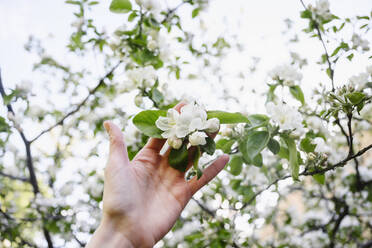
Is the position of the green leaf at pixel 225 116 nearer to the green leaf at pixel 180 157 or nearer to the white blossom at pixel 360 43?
the green leaf at pixel 180 157

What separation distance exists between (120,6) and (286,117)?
1.42 m

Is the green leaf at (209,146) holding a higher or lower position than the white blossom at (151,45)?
lower

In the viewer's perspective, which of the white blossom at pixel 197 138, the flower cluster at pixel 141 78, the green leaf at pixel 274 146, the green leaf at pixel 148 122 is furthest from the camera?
the flower cluster at pixel 141 78

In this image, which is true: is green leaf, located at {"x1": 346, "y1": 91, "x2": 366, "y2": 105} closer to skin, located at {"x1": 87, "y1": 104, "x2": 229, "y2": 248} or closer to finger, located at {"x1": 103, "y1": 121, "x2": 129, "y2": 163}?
skin, located at {"x1": 87, "y1": 104, "x2": 229, "y2": 248}

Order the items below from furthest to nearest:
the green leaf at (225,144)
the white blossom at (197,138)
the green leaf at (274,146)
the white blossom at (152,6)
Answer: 1. the white blossom at (152,6)
2. the green leaf at (225,144)
3. the green leaf at (274,146)
4. the white blossom at (197,138)

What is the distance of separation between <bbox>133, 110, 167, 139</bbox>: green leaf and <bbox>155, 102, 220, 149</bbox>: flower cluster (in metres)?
0.05

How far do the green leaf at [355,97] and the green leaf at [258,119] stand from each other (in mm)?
378

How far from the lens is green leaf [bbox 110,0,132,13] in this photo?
1983 millimetres

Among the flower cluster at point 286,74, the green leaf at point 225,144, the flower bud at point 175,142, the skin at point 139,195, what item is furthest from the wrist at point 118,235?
the flower cluster at point 286,74

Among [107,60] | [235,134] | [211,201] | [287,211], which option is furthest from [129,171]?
[287,211]

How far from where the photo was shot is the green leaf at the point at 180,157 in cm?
110

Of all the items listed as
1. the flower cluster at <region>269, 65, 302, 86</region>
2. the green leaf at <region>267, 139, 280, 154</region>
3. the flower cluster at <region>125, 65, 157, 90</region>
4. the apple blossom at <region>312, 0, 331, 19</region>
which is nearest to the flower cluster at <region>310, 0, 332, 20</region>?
the apple blossom at <region>312, 0, 331, 19</region>

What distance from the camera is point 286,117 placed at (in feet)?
4.46

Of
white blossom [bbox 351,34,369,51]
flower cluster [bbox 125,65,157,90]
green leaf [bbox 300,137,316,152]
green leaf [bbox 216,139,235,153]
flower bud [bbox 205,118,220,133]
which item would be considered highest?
flower cluster [bbox 125,65,157,90]
